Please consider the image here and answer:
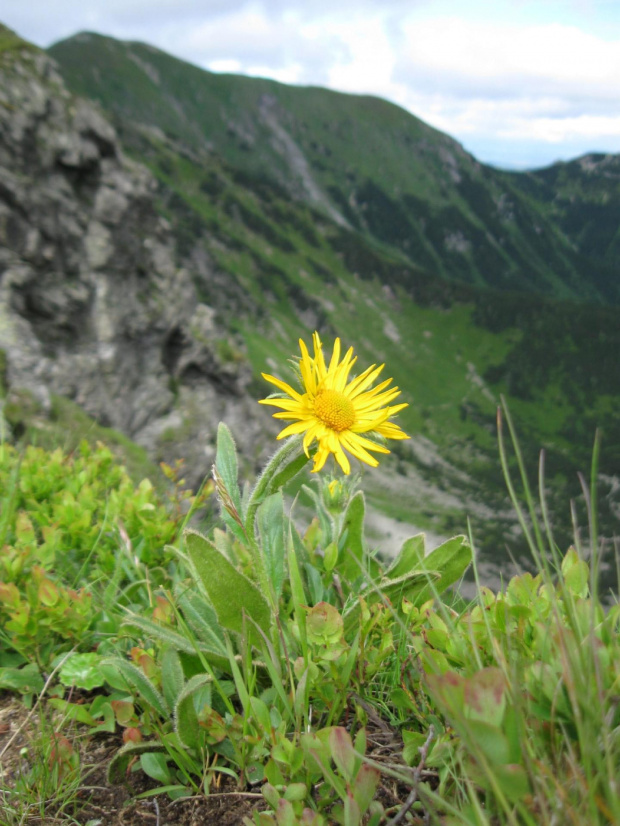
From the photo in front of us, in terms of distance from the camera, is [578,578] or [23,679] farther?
[23,679]

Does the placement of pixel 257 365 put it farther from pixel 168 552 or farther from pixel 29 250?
pixel 168 552

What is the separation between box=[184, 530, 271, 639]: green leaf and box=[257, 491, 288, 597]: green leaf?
0.35 metres

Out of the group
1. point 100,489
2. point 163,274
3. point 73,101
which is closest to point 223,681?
point 100,489

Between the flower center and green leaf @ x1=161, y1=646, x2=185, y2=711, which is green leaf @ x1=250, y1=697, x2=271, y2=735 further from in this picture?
the flower center

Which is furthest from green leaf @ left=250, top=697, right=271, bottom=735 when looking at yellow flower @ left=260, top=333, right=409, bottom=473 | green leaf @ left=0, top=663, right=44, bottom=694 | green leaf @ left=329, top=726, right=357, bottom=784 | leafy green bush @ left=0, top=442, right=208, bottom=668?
green leaf @ left=0, top=663, right=44, bottom=694

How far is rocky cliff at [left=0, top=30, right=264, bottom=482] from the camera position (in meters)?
52.5

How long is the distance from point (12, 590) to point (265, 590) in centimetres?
146

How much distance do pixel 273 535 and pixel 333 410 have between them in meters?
0.87

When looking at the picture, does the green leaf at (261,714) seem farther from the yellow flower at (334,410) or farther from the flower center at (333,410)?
the flower center at (333,410)

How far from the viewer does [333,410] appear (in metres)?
3.00

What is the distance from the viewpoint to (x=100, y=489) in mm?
5648

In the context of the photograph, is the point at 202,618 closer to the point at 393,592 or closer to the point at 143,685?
the point at 143,685

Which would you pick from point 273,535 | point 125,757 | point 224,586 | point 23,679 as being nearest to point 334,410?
point 273,535

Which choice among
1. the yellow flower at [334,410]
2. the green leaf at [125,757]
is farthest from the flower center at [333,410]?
the green leaf at [125,757]
